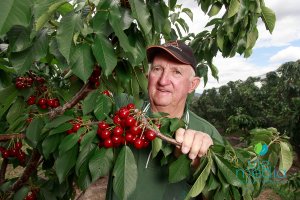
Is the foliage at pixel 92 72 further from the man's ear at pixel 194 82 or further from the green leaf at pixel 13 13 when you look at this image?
the man's ear at pixel 194 82

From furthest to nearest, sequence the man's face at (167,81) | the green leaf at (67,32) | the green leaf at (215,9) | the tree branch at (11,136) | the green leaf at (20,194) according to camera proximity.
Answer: the green leaf at (215,9), the man's face at (167,81), the green leaf at (20,194), the tree branch at (11,136), the green leaf at (67,32)

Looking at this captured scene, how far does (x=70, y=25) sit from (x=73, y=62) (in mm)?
128

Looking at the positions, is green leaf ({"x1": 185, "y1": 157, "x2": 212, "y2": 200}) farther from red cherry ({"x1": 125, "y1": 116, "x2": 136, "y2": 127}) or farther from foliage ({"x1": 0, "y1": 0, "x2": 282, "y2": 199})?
red cherry ({"x1": 125, "y1": 116, "x2": 136, "y2": 127})

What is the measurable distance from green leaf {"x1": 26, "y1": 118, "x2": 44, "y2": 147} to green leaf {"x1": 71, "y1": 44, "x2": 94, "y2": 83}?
0.35 m

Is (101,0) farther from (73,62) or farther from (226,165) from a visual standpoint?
(226,165)

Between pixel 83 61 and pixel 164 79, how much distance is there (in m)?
0.64

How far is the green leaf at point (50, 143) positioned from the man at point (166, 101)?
0.44m

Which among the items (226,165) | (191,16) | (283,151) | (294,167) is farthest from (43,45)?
(294,167)

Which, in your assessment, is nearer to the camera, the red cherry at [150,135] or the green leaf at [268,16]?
the red cherry at [150,135]

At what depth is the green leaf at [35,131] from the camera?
4.03ft

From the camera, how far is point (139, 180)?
1.56 metres

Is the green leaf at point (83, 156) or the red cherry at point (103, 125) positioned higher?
the red cherry at point (103, 125)

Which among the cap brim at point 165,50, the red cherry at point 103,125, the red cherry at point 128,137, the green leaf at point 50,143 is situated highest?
the cap brim at point 165,50

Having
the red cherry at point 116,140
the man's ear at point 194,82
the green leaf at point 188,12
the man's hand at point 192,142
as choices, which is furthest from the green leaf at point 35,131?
the green leaf at point 188,12
